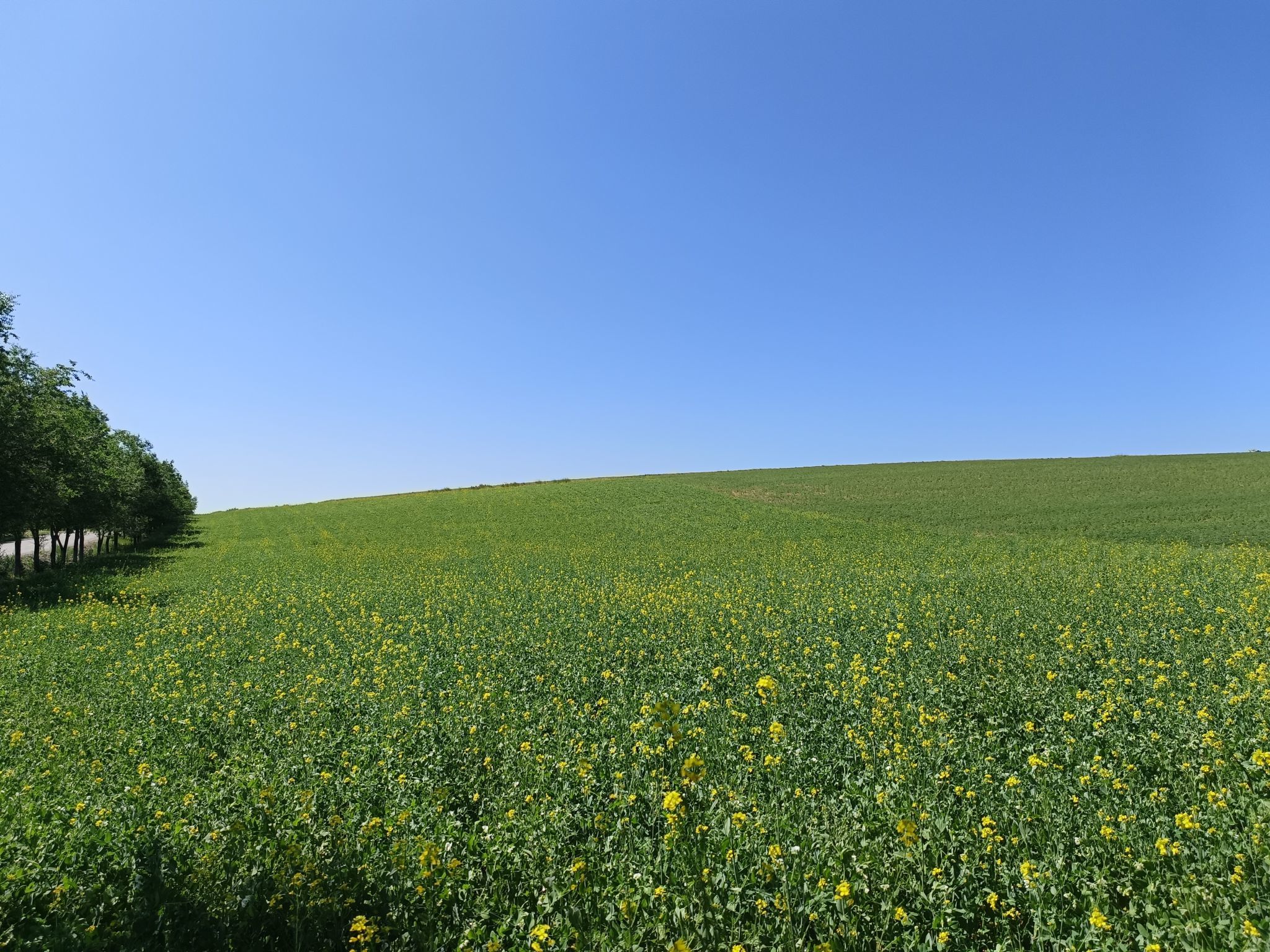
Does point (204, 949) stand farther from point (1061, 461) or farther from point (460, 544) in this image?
point (1061, 461)

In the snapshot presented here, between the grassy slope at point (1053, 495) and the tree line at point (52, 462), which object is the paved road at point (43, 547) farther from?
the grassy slope at point (1053, 495)

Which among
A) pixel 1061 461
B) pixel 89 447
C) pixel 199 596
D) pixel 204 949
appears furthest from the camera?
pixel 1061 461

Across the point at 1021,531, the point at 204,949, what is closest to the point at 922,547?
the point at 1021,531

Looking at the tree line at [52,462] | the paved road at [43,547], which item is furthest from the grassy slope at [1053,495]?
the paved road at [43,547]

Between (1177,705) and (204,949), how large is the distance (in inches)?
377

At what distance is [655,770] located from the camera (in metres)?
6.16

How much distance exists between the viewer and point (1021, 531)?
109 feet

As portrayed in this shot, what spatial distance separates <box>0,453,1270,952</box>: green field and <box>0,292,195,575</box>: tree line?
5.99 m

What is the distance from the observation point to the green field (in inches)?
157

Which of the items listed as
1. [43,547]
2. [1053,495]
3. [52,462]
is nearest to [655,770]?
[52,462]

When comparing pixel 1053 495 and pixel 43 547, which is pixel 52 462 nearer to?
pixel 43 547

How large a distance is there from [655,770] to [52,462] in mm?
26447

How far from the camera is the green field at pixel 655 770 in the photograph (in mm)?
3984

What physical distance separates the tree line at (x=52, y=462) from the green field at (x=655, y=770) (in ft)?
19.7
